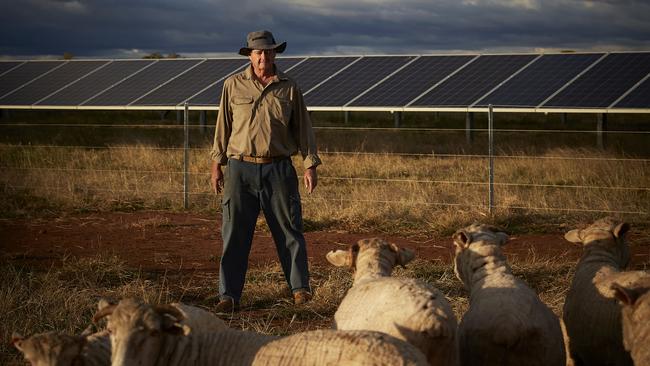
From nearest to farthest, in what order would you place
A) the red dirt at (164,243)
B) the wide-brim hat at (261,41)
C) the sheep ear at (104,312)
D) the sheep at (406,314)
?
1. the sheep ear at (104,312)
2. the sheep at (406,314)
3. the wide-brim hat at (261,41)
4. the red dirt at (164,243)

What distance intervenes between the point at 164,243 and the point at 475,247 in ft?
19.8

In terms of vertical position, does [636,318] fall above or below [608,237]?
below

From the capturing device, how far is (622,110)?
14773 mm

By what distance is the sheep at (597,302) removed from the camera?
488 centimetres

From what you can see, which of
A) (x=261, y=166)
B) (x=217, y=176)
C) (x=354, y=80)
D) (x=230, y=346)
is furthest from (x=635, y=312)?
(x=354, y=80)

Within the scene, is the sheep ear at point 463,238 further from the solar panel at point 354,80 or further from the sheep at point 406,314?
the solar panel at point 354,80

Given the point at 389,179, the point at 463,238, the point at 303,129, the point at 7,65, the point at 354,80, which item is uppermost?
the point at 7,65

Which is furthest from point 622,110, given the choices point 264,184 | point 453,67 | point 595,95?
point 264,184

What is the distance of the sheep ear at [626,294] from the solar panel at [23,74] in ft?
71.3

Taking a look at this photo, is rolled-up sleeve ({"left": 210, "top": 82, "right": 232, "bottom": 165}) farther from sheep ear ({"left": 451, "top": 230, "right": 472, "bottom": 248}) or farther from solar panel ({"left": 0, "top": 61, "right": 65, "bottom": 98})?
solar panel ({"left": 0, "top": 61, "right": 65, "bottom": 98})

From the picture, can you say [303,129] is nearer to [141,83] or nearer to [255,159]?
[255,159]

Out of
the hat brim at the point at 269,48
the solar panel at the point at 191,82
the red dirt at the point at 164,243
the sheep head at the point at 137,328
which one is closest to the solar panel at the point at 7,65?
the solar panel at the point at 191,82

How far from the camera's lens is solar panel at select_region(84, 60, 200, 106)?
66.6 feet

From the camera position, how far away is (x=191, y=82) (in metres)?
21.2
